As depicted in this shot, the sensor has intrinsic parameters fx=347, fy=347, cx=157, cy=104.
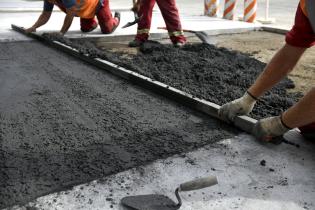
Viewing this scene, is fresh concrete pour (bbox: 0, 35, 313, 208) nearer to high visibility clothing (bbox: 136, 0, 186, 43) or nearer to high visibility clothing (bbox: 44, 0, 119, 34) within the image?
high visibility clothing (bbox: 136, 0, 186, 43)

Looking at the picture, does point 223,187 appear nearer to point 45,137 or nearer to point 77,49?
point 45,137

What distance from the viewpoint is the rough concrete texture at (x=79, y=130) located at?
1.97 meters

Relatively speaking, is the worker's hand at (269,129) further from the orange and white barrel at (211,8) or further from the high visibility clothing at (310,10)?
the orange and white barrel at (211,8)

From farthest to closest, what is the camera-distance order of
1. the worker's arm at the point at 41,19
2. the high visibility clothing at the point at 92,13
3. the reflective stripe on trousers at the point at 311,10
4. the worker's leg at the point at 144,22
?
the worker's arm at the point at 41,19
the high visibility clothing at the point at 92,13
the worker's leg at the point at 144,22
the reflective stripe on trousers at the point at 311,10

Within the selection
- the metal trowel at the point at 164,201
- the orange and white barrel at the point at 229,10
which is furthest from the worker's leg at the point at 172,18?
the orange and white barrel at the point at 229,10

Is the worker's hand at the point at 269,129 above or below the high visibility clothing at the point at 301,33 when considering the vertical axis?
below

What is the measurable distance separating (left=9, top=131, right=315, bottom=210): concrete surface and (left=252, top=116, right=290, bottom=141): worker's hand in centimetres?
8

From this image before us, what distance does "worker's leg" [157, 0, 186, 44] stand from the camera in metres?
5.36

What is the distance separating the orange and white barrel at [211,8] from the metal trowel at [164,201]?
906 cm

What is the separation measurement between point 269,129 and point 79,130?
1.32 metres

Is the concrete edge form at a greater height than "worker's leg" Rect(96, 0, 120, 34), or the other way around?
"worker's leg" Rect(96, 0, 120, 34)

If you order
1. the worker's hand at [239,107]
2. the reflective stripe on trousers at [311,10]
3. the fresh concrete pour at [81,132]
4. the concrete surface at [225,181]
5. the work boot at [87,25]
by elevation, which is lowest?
the concrete surface at [225,181]

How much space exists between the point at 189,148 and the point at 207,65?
1960 millimetres

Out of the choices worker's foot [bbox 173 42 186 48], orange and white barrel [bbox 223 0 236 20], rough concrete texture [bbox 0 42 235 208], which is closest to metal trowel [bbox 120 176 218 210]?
rough concrete texture [bbox 0 42 235 208]
